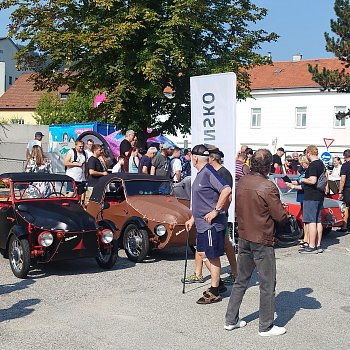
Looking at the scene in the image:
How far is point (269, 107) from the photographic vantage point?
51.0 meters

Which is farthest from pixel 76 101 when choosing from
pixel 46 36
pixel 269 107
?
pixel 46 36

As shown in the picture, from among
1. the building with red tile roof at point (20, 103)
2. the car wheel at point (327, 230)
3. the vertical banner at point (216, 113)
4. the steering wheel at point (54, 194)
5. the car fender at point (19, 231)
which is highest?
the building with red tile roof at point (20, 103)

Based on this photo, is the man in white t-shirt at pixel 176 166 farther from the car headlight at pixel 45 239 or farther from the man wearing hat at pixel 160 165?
the car headlight at pixel 45 239

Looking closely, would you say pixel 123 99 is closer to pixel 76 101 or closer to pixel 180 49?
pixel 180 49

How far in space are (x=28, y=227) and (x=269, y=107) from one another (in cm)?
4363

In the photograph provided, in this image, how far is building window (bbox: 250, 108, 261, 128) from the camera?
51750mm

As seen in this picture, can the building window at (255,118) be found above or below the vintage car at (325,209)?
above

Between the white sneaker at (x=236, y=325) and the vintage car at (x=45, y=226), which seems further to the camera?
the vintage car at (x=45, y=226)

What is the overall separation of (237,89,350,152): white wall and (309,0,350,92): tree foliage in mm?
12616

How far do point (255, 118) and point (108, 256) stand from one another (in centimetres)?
4364

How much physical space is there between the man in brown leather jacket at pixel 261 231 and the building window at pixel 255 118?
151 ft

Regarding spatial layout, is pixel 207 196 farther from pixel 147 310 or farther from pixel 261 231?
pixel 147 310

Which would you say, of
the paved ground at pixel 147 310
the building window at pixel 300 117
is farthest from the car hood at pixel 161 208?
the building window at pixel 300 117

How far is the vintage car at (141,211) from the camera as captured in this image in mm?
10148
